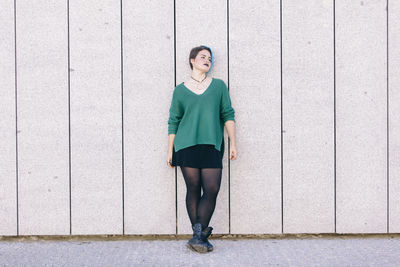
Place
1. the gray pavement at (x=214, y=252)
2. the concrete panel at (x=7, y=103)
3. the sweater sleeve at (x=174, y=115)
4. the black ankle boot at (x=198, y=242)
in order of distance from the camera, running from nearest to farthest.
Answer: the gray pavement at (x=214, y=252)
the black ankle boot at (x=198, y=242)
the sweater sleeve at (x=174, y=115)
the concrete panel at (x=7, y=103)

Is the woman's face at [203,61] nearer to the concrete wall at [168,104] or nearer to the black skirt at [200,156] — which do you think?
the concrete wall at [168,104]

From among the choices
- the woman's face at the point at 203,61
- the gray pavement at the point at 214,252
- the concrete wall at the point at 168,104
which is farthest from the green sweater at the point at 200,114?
the gray pavement at the point at 214,252

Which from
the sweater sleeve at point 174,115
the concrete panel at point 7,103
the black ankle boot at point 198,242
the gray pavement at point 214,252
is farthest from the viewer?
the concrete panel at point 7,103

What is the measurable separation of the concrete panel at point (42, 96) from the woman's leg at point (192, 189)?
1.05 m

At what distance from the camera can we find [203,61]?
264 centimetres

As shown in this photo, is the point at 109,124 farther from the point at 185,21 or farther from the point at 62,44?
the point at 185,21

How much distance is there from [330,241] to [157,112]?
174 centimetres

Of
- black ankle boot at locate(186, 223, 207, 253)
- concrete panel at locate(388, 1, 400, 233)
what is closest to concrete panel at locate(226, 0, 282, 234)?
black ankle boot at locate(186, 223, 207, 253)

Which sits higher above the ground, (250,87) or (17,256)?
(250,87)

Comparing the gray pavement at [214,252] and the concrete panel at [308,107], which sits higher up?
the concrete panel at [308,107]

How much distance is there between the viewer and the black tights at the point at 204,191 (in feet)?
8.22

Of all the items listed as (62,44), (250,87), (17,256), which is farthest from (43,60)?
(250,87)

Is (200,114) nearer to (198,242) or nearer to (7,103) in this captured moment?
(198,242)

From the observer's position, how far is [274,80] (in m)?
2.86
